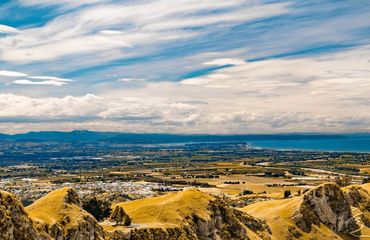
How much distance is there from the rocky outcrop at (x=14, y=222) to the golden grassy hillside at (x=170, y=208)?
1264 inches

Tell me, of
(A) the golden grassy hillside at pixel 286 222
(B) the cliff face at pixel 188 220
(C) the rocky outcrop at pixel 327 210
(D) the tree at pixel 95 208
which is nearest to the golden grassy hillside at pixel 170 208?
(B) the cliff face at pixel 188 220

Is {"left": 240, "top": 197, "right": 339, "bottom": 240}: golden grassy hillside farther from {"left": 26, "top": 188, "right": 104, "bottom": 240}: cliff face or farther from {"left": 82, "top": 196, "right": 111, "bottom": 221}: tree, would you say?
{"left": 26, "top": 188, "right": 104, "bottom": 240}: cliff face

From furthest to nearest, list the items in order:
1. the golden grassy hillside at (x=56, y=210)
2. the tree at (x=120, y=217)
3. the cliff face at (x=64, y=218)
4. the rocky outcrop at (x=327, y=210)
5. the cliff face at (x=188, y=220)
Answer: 1. the rocky outcrop at (x=327, y=210)
2. the tree at (x=120, y=217)
3. the cliff face at (x=188, y=220)
4. the golden grassy hillside at (x=56, y=210)
5. the cliff face at (x=64, y=218)

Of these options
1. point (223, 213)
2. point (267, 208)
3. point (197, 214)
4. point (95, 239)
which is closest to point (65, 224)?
point (95, 239)

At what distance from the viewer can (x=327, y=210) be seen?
14700cm

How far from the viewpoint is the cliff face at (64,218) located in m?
74.2

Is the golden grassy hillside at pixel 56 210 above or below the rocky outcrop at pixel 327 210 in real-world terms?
above

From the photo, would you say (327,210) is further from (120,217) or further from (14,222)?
(14,222)

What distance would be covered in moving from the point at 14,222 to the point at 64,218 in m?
13.7

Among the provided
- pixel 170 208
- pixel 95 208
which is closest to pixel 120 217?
pixel 95 208

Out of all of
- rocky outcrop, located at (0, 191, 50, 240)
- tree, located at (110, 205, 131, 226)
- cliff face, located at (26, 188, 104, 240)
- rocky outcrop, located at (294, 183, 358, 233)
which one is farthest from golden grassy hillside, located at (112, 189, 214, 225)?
rocky outcrop, located at (294, 183, 358, 233)

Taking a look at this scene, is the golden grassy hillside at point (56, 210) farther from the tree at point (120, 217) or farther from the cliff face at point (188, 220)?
the tree at point (120, 217)

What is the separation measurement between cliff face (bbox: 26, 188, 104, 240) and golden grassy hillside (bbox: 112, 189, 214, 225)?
16.6 metres

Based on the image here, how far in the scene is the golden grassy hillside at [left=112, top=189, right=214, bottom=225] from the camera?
98.9 meters
